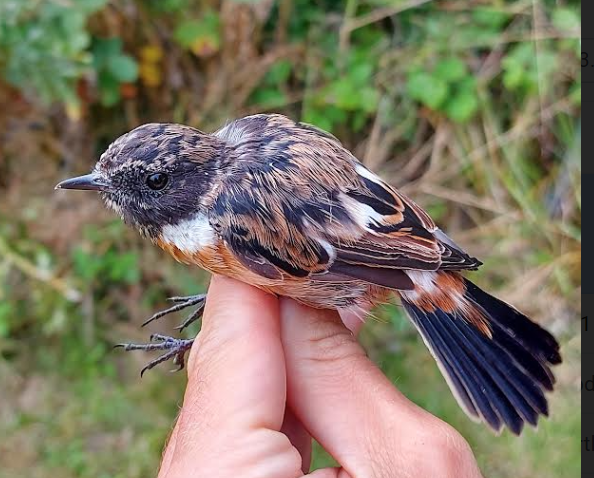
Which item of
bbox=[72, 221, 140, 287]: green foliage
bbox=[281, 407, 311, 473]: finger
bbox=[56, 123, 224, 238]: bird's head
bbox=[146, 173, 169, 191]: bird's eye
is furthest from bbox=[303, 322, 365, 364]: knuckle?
bbox=[72, 221, 140, 287]: green foliage

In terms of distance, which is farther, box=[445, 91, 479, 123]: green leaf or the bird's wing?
box=[445, 91, 479, 123]: green leaf

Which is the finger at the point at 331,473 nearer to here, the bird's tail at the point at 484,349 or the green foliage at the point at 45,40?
the bird's tail at the point at 484,349

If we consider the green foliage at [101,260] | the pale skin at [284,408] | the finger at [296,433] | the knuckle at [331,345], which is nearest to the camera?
the pale skin at [284,408]

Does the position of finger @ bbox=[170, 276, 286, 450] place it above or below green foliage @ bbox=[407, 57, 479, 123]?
below

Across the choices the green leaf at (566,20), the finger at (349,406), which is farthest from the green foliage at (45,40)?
the green leaf at (566,20)

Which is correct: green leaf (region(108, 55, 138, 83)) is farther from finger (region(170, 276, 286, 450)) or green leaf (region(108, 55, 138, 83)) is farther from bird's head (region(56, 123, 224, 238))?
finger (region(170, 276, 286, 450))

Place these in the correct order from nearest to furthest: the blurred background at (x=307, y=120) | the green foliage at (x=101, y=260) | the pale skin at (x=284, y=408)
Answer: the pale skin at (x=284, y=408)
the blurred background at (x=307, y=120)
the green foliage at (x=101, y=260)

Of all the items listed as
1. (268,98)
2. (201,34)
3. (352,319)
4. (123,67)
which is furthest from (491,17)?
(352,319)
